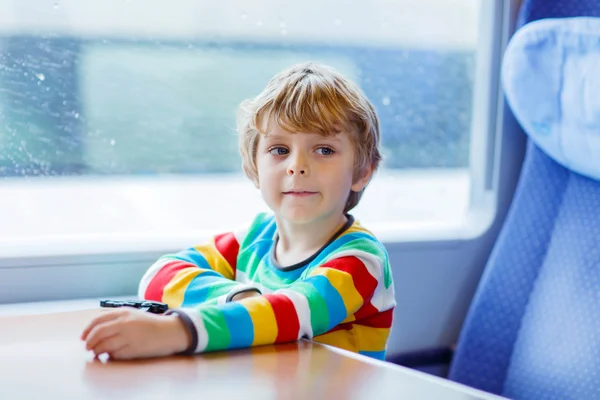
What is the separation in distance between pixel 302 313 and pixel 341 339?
0.17m

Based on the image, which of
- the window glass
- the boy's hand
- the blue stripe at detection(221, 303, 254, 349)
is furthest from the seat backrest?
the boy's hand

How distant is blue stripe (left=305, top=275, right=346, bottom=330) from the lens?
1.17 m

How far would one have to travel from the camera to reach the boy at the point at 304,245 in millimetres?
1163

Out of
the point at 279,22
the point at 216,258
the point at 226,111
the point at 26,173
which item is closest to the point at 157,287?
the point at 216,258

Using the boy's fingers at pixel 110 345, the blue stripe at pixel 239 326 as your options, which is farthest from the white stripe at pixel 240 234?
the boy's fingers at pixel 110 345

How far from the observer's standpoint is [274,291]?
51.1 inches

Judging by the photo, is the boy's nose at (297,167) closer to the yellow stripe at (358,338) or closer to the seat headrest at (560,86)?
the yellow stripe at (358,338)

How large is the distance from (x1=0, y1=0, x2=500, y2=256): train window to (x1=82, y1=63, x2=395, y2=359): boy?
1.23 ft

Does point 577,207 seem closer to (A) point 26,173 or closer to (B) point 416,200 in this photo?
(B) point 416,200

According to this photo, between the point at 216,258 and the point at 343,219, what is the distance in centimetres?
27

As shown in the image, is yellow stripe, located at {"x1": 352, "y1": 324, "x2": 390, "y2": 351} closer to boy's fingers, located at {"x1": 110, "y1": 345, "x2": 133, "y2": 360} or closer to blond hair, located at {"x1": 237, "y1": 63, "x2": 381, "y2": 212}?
blond hair, located at {"x1": 237, "y1": 63, "x2": 381, "y2": 212}

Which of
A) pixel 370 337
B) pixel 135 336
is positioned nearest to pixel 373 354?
pixel 370 337

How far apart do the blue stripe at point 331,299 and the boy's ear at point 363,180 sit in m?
0.26

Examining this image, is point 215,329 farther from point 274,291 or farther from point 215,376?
point 274,291
